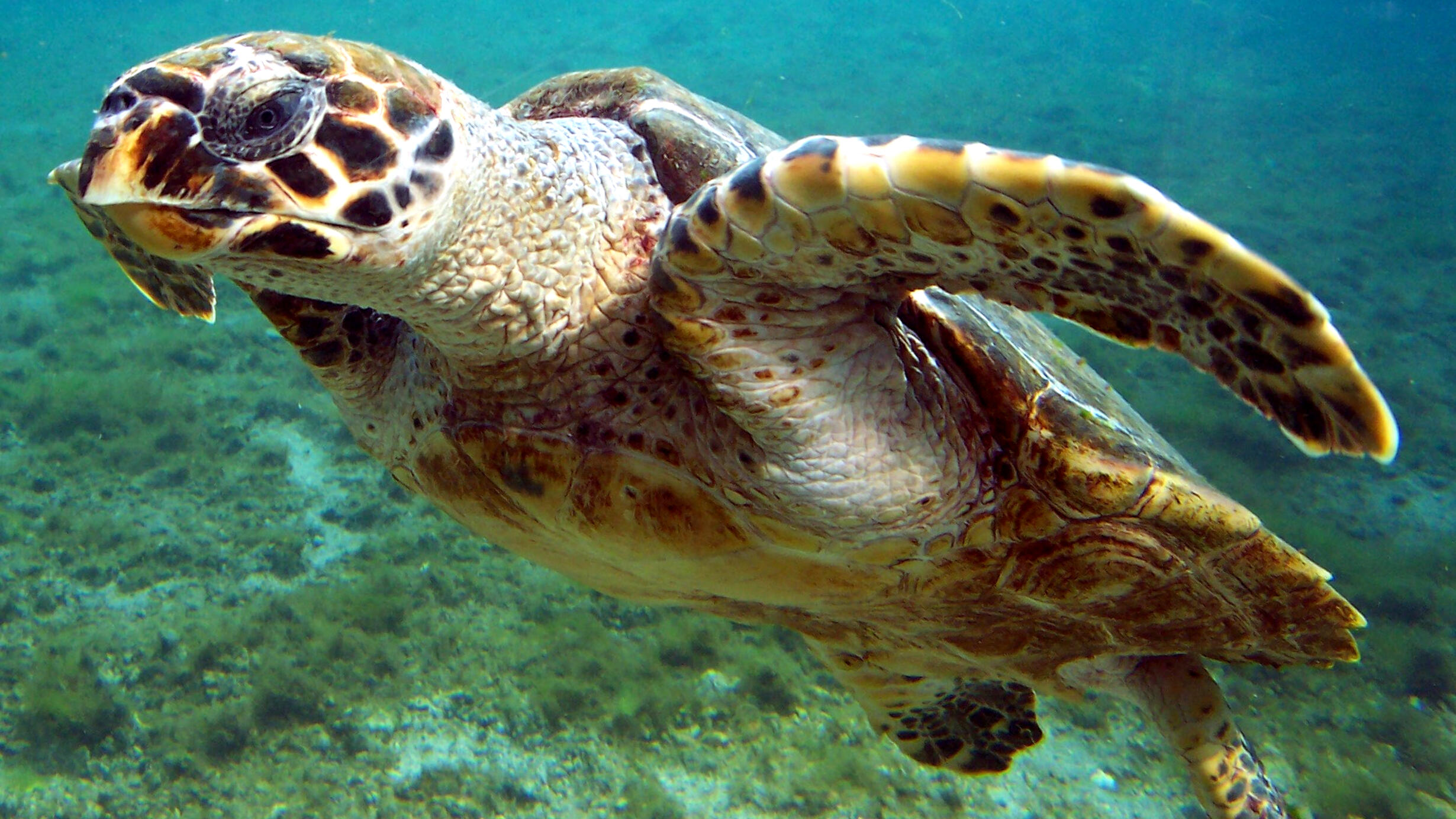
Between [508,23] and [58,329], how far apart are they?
31723 mm

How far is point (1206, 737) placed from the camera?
248 cm

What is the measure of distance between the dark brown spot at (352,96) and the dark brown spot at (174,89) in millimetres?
172

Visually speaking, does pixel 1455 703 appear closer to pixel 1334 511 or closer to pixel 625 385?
pixel 1334 511

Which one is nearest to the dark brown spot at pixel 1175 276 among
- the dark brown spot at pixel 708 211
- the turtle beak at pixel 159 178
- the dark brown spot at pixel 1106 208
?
the dark brown spot at pixel 1106 208

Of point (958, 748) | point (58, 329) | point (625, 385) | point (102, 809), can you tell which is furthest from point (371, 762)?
point (58, 329)

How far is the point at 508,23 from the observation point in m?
34.9

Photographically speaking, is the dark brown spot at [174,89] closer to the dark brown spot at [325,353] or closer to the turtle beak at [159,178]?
the turtle beak at [159,178]

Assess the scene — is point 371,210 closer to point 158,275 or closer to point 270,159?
point 270,159

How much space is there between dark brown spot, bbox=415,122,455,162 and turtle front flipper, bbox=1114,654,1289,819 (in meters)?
2.50

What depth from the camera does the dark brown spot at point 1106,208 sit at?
1154 millimetres

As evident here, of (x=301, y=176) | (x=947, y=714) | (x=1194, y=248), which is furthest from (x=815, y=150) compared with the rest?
(x=947, y=714)

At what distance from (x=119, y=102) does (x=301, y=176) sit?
26cm

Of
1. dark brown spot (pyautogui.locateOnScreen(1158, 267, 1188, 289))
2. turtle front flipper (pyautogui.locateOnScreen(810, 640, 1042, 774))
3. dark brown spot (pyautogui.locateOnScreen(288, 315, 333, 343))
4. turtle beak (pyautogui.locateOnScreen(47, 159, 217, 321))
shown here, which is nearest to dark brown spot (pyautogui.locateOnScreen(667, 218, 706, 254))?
dark brown spot (pyautogui.locateOnScreen(1158, 267, 1188, 289))

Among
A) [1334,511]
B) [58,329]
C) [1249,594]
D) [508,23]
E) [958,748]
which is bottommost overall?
[508,23]
